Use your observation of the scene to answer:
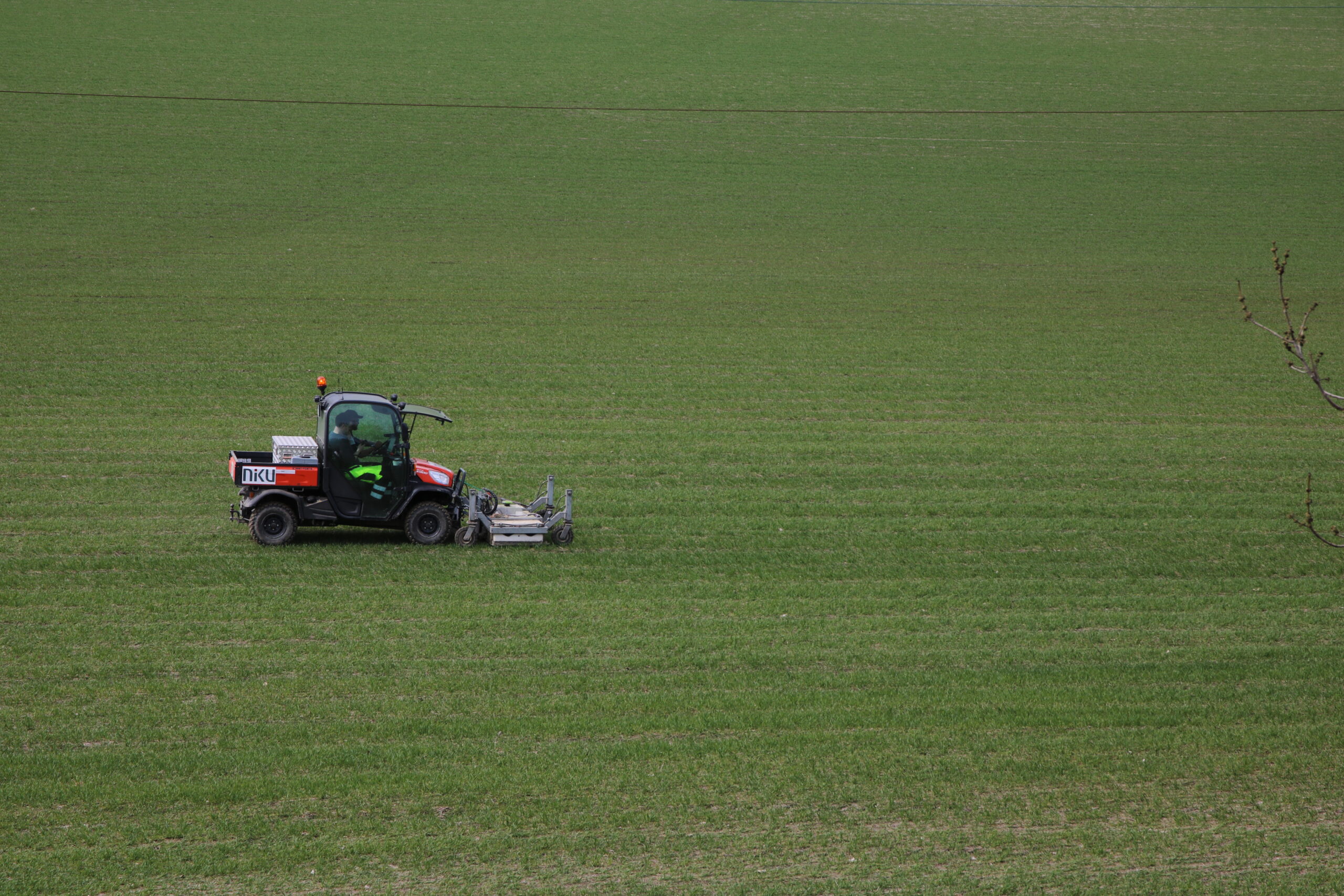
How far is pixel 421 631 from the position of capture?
12.7m

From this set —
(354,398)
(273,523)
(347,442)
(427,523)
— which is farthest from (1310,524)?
(273,523)

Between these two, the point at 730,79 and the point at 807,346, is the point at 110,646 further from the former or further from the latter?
the point at 730,79

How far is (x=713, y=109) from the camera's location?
47.0 metres

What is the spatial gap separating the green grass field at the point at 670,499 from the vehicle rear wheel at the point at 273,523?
45 cm

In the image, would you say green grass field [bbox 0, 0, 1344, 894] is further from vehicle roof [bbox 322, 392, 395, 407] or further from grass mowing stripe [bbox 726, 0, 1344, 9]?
grass mowing stripe [bbox 726, 0, 1344, 9]

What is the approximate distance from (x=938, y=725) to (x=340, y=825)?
17.1 feet

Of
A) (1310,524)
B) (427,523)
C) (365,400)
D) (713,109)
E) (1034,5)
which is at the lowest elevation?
(427,523)

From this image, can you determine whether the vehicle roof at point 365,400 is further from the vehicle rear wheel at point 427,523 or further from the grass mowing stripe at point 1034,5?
the grass mowing stripe at point 1034,5

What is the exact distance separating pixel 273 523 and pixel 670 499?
17.6ft

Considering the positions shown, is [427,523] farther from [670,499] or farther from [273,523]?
[670,499]

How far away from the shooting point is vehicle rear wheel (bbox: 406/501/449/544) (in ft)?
51.1

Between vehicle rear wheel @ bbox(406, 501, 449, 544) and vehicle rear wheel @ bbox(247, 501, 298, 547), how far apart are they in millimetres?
1397

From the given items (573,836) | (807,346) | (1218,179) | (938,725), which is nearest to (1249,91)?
(1218,179)

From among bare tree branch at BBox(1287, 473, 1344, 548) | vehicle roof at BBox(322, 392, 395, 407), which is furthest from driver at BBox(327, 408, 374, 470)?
bare tree branch at BBox(1287, 473, 1344, 548)
